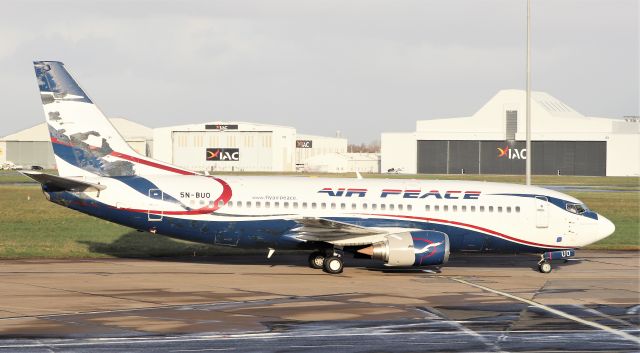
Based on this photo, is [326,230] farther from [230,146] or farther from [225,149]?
[230,146]

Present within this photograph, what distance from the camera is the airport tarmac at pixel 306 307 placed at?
21172mm

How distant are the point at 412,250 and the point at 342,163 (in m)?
125

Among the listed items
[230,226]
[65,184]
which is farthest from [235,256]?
[65,184]

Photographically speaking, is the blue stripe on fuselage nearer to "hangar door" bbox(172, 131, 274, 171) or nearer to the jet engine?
the jet engine

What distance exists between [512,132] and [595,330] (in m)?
115

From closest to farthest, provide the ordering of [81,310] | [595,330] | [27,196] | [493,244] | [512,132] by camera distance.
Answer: [595,330] → [81,310] → [493,244] → [27,196] → [512,132]

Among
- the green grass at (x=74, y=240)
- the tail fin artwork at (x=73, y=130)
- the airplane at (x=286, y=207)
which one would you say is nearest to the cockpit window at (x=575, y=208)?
the airplane at (x=286, y=207)

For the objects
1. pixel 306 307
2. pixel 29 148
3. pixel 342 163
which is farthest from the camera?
pixel 29 148

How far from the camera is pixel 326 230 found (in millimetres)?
34656

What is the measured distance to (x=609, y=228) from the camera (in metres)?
37.6

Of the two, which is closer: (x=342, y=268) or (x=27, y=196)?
(x=342, y=268)

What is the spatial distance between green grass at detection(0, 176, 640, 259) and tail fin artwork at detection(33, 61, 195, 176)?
20.3ft

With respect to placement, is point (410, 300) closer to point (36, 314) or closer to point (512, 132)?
point (36, 314)

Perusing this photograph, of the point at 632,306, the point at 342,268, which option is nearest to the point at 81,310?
the point at 342,268
